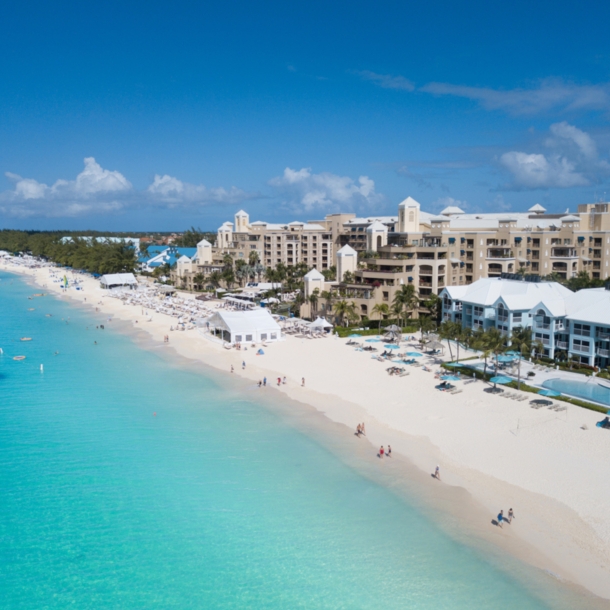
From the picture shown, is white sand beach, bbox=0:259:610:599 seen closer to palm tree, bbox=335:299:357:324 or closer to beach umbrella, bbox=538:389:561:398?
beach umbrella, bbox=538:389:561:398

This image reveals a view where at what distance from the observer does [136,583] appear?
23.3 metres

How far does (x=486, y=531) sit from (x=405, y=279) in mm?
50553

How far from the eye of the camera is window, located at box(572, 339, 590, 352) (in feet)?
163

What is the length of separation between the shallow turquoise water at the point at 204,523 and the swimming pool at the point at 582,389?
19.8 meters

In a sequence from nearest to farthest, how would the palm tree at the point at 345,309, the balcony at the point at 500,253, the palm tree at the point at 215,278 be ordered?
the palm tree at the point at 345,309, the balcony at the point at 500,253, the palm tree at the point at 215,278

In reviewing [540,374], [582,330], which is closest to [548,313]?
[582,330]

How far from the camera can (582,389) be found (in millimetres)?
42188

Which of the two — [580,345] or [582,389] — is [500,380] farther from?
[580,345]

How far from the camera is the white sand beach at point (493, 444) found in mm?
24844

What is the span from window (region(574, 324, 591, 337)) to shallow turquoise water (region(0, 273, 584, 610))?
28879 millimetres

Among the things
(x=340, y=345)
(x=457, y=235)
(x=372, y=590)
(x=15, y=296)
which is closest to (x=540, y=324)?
(x=340, y=345)

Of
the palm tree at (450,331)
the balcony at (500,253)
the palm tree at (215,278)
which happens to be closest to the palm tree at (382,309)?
the palm tree at (450,331)

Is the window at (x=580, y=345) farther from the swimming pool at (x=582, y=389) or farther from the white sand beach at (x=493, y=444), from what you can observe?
the white sand beach at (x=493, y=444)

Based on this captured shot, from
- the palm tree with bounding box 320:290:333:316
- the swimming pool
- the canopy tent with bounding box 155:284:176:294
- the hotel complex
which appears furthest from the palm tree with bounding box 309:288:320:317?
the canopy tent with bounding box 155:284:176:294
